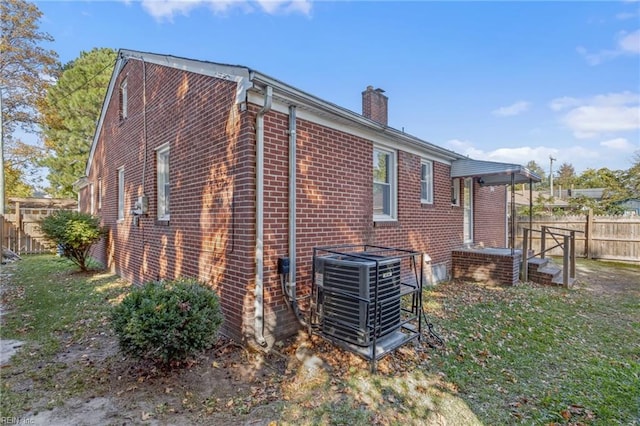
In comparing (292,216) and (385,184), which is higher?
(385,184)

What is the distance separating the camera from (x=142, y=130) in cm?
738

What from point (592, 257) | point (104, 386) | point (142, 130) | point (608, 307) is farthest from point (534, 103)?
point (104, 386)

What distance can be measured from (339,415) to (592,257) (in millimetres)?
14721

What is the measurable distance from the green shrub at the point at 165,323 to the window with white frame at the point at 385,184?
4.17m

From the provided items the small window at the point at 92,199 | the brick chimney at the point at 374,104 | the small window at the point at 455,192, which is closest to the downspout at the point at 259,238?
the brick chimney at the point at 374,104

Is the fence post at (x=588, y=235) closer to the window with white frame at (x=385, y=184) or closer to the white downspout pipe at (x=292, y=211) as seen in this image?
the window with white frame at (x=385, y=184)

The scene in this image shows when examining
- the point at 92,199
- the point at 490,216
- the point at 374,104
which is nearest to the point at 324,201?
the point at 374,104

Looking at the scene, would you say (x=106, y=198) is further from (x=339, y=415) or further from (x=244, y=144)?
(x=339, y=415)

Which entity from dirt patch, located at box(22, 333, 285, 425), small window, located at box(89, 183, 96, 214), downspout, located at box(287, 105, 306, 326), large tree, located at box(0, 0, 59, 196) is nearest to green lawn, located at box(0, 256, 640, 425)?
dirt patch, located at box(22, 333, 285, 425)

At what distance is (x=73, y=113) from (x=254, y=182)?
21889 millimetres

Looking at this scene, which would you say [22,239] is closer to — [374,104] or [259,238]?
[259,238]

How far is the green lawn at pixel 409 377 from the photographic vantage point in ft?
9.59

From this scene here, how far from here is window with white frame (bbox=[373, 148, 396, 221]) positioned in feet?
22.1

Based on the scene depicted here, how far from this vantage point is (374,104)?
8.49 metres
